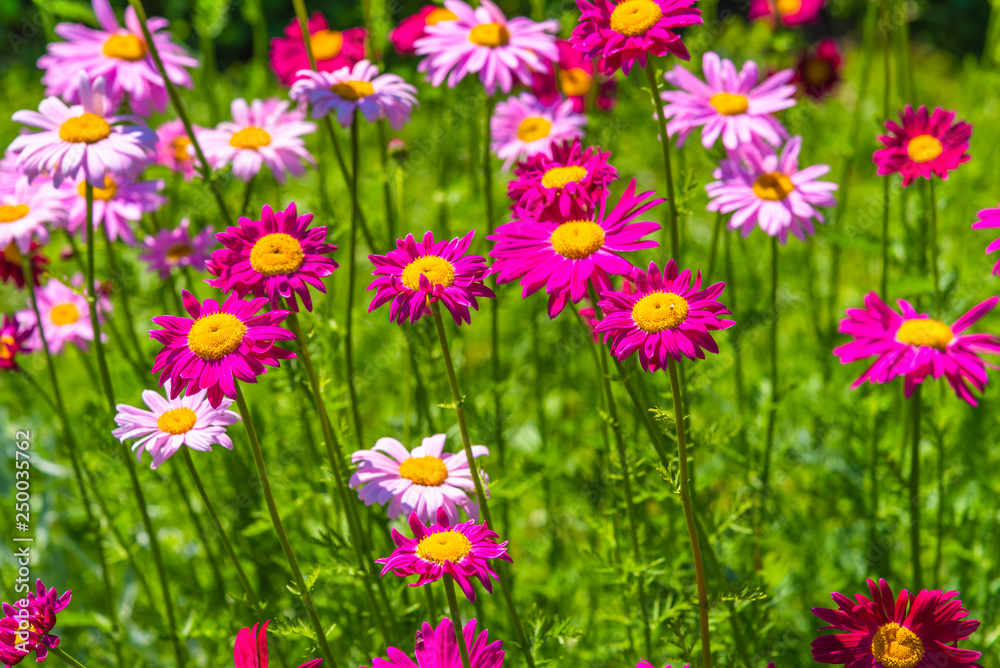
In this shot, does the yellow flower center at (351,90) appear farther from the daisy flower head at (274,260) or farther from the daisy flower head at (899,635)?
the daisy flower head at (899,635)

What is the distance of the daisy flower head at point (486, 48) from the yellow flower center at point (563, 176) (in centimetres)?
58

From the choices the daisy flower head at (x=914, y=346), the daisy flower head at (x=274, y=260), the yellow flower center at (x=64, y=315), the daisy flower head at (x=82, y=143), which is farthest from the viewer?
the yellow flower center at (x=64, y=315)

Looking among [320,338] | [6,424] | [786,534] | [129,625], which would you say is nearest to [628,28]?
[320,338]

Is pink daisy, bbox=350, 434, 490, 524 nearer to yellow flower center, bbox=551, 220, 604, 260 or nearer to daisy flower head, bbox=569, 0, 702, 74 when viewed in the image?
yellow flower center, bbox=551, 220, 604, 260

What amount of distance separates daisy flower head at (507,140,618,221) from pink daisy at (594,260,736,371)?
0.77ft

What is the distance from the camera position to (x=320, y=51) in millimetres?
2930

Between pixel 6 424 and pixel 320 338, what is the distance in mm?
1726

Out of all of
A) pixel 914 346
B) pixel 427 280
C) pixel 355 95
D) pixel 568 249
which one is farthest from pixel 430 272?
pixel 914 346

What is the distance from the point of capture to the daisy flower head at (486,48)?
2285 millimetres

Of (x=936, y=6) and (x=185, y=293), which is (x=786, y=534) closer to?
(x=185, y=293)

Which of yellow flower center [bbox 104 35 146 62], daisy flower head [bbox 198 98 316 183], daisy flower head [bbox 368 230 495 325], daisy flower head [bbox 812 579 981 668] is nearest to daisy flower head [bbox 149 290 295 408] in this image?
daisy flower head [bbox 368 230 495 325]

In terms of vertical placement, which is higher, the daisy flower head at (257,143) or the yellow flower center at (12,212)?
the daisy flower head at (257,143)

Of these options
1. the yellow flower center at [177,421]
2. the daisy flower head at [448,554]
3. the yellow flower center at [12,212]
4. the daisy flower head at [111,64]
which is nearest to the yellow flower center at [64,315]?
the yellow flower center at [12,212]

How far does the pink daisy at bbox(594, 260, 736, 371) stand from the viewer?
1345 millimetres
